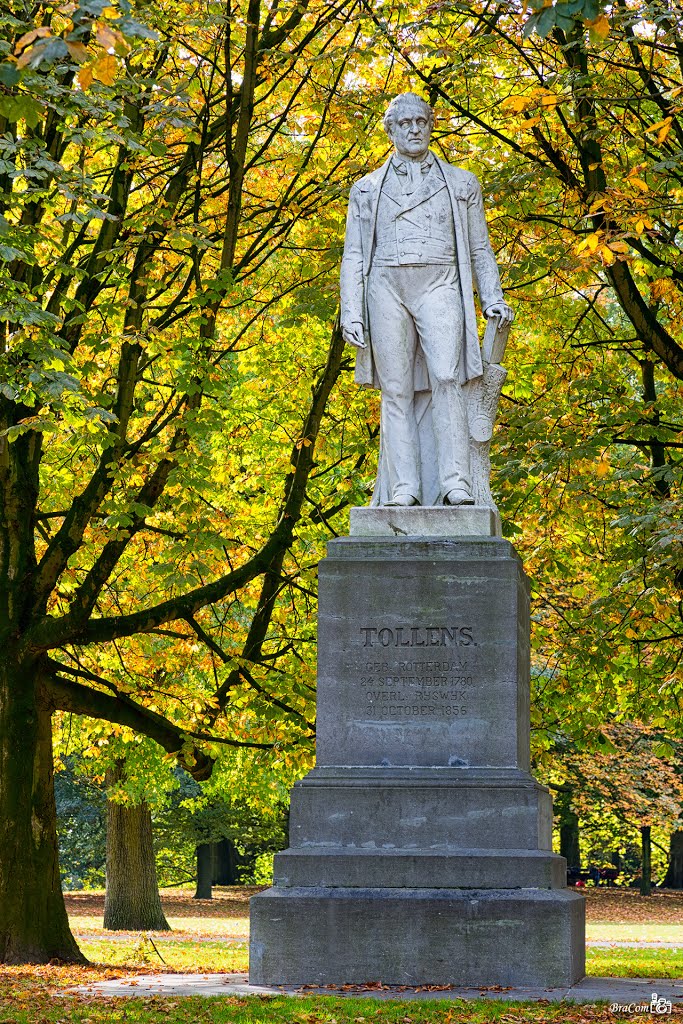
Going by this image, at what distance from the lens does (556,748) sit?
3344cm

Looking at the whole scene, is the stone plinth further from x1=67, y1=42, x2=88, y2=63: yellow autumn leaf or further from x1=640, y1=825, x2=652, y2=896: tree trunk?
x1=640, y1=825, x2=652, y2=896: tree trunk

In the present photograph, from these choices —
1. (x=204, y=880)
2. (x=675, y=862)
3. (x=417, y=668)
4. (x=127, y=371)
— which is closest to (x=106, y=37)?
(x=417, y=668)

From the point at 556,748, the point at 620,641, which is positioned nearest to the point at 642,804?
the point at 556,748

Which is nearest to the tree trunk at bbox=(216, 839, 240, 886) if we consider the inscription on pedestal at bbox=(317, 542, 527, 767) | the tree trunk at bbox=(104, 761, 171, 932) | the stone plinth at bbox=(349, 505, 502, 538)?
the tree trunk at bbox=(104, 761, 171, 932)

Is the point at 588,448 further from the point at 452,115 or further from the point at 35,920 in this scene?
the point at 35,920

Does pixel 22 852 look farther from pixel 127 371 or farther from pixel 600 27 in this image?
pixel 600 27

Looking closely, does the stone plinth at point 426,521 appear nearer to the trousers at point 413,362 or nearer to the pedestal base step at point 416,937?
the trousers at point 413,362

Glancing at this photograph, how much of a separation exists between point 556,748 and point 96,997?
84.4ft

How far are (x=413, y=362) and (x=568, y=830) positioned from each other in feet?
105

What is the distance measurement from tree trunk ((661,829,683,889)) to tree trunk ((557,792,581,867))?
2615mm

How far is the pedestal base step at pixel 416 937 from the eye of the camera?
8.27 m

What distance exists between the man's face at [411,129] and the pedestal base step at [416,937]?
5.00 metres

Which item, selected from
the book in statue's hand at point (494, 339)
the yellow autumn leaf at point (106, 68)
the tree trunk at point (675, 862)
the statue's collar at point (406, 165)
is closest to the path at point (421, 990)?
the book in statue's hand at point (494, 339)

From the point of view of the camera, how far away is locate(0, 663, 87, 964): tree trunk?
12.7m
